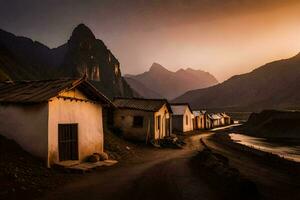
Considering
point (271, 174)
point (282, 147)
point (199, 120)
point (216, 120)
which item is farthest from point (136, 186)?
point (216, 120)

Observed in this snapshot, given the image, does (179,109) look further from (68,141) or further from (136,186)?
(136,186)

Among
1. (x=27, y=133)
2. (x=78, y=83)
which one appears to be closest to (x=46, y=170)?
(x=27, y=133)

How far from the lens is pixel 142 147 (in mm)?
33938

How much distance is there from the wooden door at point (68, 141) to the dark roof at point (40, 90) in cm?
211

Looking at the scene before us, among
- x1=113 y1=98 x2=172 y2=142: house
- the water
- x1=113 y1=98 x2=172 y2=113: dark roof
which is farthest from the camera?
x1=113 y1=98 x2=172 y2=113: dark roof

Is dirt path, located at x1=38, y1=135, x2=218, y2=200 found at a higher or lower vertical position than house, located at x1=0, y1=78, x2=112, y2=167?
lower

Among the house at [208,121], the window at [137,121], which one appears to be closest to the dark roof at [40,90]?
the window at [137,121]

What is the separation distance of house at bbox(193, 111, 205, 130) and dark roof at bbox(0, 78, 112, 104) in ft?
165

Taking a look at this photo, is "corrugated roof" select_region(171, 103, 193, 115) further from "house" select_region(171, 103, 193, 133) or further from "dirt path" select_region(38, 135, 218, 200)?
"dirt path" select_region(38, 135, 218, 200)

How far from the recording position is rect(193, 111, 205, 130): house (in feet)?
234

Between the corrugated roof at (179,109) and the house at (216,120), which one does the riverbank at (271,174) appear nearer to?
the corrugated roof at (179,109)

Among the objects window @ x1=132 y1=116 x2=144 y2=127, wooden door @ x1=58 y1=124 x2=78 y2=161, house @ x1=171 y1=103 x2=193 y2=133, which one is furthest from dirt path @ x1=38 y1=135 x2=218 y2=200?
house @ x1=171 y1=103 x2=193 y2=133

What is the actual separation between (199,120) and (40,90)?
A: 191 feet

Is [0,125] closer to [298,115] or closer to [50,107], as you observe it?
[50,107]
